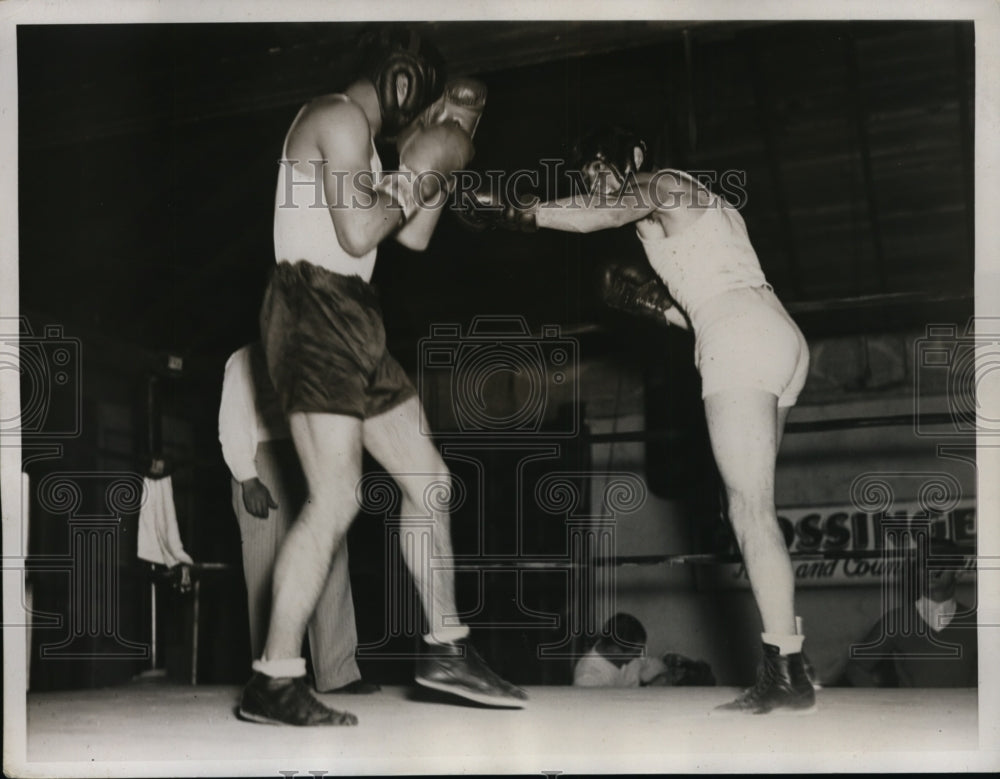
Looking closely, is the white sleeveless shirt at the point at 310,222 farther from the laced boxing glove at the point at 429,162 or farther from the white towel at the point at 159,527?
the white towel at the point at 159,527

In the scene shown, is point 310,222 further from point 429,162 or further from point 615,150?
point 615,150

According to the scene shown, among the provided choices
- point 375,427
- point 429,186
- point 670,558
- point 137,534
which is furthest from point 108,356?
point 670,558

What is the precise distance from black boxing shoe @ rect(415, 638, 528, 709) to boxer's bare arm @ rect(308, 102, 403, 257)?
4.16 ft

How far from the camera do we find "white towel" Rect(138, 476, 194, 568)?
3863 millimetres

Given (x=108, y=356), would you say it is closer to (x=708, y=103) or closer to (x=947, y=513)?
(x=708, y=103)

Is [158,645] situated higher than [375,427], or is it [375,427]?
[375,427]

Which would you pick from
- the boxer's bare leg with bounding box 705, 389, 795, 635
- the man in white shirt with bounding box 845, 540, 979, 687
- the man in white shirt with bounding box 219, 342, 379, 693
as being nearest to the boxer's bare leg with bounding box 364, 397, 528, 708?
the man in white shirt with bounding box 219, 342, 379, 693

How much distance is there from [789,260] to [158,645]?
234 cm

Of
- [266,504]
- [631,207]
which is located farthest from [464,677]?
[631,207]

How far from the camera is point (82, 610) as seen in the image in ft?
12.6

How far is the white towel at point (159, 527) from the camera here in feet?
12.7

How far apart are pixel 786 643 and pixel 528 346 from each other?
3.97 ft

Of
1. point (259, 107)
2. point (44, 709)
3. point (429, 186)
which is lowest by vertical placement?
point (44, 709)

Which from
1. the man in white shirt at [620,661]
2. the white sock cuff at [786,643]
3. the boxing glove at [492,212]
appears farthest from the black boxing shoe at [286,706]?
the boxing glove at [492,212]
